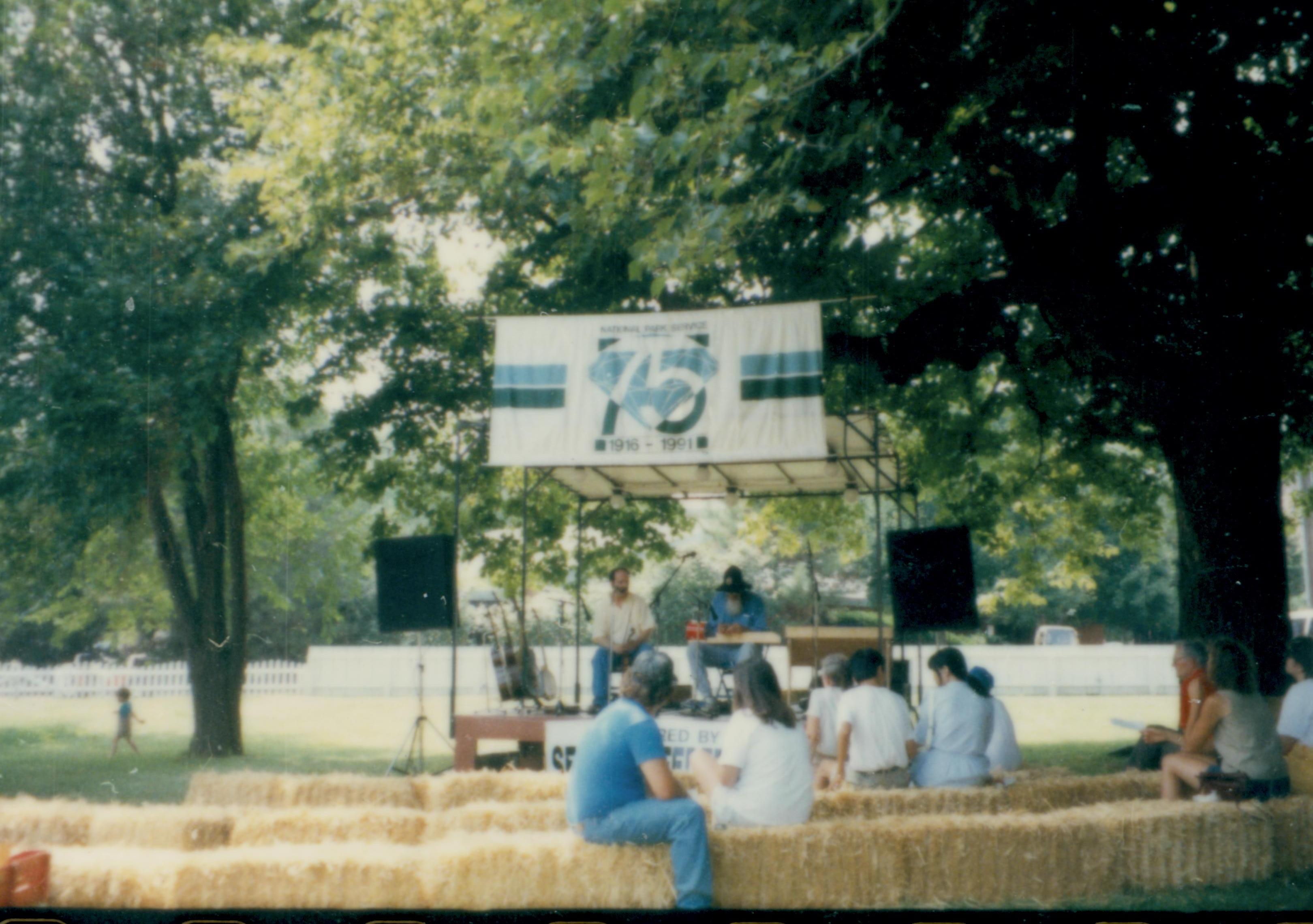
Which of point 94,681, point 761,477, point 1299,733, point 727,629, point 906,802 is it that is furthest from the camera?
point 94,681

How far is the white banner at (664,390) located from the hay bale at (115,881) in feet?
13.3

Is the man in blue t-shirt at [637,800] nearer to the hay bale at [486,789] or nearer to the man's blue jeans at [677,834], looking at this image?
the man's blue jeans at [677,834]

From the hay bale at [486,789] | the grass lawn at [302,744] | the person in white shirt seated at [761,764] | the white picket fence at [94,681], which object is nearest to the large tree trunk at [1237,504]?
the grass lawn at [302,744]

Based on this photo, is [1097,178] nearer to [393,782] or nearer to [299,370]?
[393,782]

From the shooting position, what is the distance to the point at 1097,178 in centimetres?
786

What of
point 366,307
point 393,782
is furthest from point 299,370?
point 393,782

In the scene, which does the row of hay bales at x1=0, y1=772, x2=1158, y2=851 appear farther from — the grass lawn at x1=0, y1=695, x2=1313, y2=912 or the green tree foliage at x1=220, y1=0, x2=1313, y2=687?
the green tree foliage at x1=220, y1=0, x2=1313, y2=687

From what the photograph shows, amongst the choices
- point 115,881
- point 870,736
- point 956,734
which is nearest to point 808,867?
point 870,736

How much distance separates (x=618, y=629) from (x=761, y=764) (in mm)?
4922

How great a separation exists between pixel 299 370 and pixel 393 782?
1115 centimetres

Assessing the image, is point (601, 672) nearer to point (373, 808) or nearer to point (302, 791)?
point (302, 791)

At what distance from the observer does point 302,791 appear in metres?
7.18

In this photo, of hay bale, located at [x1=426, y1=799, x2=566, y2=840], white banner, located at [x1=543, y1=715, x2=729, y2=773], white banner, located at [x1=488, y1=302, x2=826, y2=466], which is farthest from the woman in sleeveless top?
hay bale, located at [x1=426, y1=799, x2=566, y2=840]

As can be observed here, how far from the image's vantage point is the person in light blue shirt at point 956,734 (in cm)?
673
